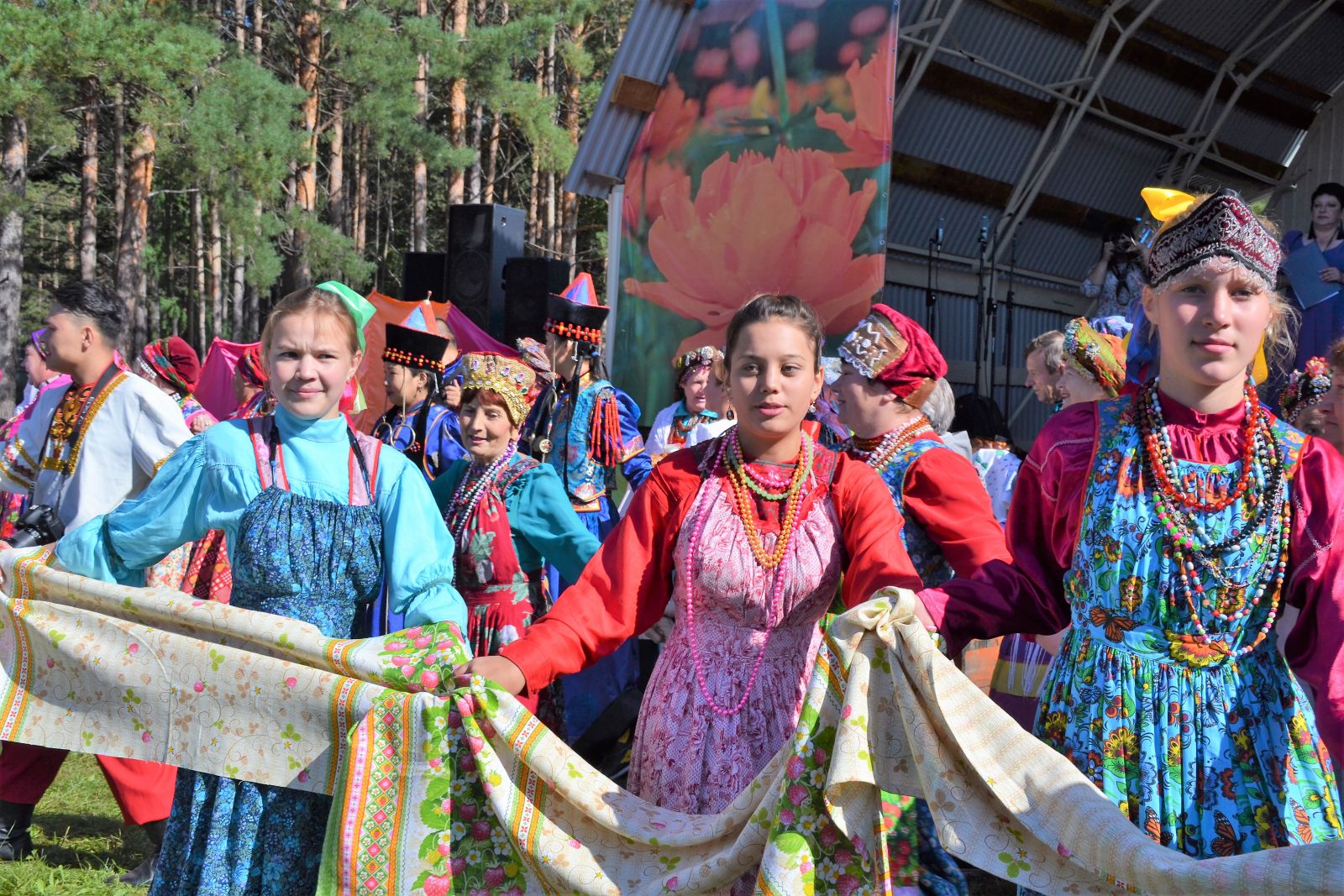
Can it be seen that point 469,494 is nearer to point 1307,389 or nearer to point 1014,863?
point 1014,863

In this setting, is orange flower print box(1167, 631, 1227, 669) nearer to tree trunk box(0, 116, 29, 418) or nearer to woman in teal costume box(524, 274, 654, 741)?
woman in teal costume box(524, 274, 654, 741)

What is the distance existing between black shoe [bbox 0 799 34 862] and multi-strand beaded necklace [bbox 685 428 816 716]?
2.79 meters

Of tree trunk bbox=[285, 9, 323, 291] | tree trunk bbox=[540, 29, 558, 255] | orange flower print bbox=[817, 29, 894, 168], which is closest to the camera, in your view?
orange flower print bbox=[817, 29, 894, 168]

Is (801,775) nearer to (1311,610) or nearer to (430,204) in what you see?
(1311,610)

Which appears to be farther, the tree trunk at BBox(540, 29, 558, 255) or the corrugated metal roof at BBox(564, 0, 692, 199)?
the tree trunk at BBox(540, 29, 558, 255)

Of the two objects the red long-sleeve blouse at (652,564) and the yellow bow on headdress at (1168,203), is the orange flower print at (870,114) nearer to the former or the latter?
the red long-sleeve blouse at (652,564)

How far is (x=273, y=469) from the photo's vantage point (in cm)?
311

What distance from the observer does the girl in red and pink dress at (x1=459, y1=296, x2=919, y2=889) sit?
8.74 feet

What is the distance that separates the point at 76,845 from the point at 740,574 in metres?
3.05

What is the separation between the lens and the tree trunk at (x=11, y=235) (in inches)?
671

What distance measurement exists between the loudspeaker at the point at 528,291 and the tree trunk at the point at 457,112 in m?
9.77

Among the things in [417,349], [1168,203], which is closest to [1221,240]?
[1168,203]

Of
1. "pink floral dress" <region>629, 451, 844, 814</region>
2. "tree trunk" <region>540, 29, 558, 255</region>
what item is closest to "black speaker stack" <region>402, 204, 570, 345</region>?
"pink floral dress" <region>629, 451, 844, 814</region>

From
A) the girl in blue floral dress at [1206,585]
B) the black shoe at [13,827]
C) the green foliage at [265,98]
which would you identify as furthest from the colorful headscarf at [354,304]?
the green foliage at [265,98]
